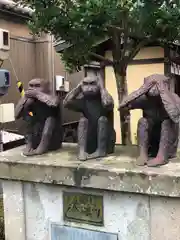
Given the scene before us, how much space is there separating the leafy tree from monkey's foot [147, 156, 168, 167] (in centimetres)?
104

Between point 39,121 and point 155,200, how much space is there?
3.91 feet

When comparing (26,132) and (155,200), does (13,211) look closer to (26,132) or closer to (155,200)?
(26,132)

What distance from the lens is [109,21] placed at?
275 centimetres

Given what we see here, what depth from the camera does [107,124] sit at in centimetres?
268

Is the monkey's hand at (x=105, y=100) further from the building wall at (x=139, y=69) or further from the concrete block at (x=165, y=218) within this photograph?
the building wall at (x=139, y=69)

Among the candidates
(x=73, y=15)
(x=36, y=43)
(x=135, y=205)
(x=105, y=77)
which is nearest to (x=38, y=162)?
(x=135, y=205)

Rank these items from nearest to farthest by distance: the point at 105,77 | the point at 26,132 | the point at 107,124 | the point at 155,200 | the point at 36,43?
the point at 155,200 < the point at 107,124 < the point at 26,132 < the point at 105,77 < the point at 36,43

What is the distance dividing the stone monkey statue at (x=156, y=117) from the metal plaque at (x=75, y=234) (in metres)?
0.57

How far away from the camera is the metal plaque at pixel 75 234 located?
247 centimetres

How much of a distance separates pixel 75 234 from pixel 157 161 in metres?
0.82

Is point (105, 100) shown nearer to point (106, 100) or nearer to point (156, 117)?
point (106, 100)

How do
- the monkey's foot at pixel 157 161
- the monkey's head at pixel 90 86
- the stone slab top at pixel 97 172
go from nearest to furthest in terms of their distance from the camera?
the stone slab top at pixel 97 172 < the monkey's foot at pixel 157 161 < the monkey's head at pixel 90 86

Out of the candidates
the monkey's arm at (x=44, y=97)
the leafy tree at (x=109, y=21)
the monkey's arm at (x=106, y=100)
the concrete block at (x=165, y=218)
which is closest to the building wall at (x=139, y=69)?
the leafy tree at (x=109, y=21)

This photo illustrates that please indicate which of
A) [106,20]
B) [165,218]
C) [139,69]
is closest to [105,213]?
[165,218]
